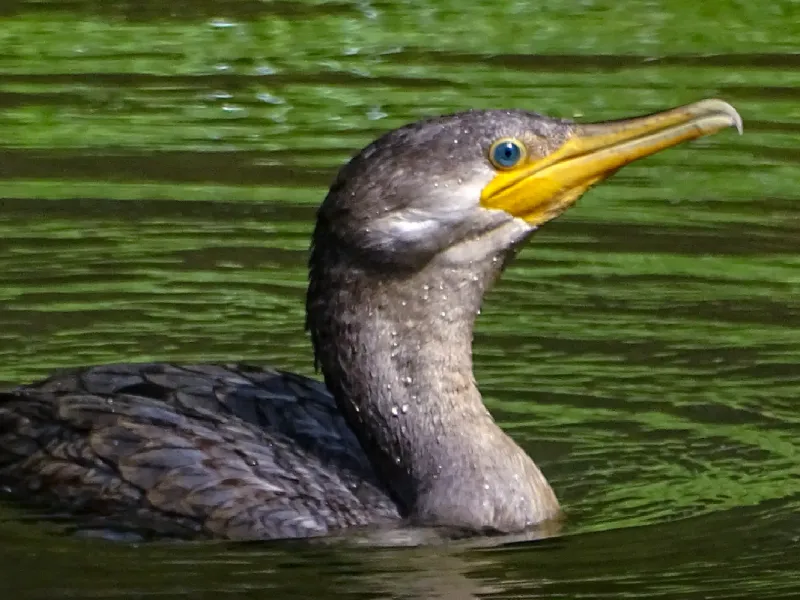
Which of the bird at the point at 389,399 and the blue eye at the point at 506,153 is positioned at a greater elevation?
the blue eye at the point at 506,153

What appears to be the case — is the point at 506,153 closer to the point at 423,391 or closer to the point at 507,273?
the point at 423,391

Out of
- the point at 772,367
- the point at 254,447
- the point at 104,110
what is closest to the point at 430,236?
the point at 254,447

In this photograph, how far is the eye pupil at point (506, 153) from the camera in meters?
7.98

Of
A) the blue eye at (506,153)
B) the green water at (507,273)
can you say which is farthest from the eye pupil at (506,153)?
the green water at (507,273)

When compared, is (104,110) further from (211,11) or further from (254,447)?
(254,447)

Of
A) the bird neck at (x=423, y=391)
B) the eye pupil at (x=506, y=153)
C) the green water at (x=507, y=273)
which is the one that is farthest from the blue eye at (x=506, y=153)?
the green water at (x=507, y=273)

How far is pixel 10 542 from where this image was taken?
8.15 meters

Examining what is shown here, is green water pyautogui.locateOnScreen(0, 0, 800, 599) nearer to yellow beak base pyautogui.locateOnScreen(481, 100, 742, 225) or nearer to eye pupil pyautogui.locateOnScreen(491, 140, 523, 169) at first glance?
yellow beak base pyautogui.locateOnScreen(481, 100, 742, 225)

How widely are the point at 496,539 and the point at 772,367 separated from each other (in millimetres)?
2356

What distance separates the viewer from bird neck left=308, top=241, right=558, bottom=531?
8031 mm

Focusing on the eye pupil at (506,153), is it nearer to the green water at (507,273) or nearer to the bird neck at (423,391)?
the bird neck at (423,391)

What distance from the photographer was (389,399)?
8.17 meters

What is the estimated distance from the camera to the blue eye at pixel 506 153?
7.98 metres

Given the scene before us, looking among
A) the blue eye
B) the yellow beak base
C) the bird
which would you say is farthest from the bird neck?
the blue eye
